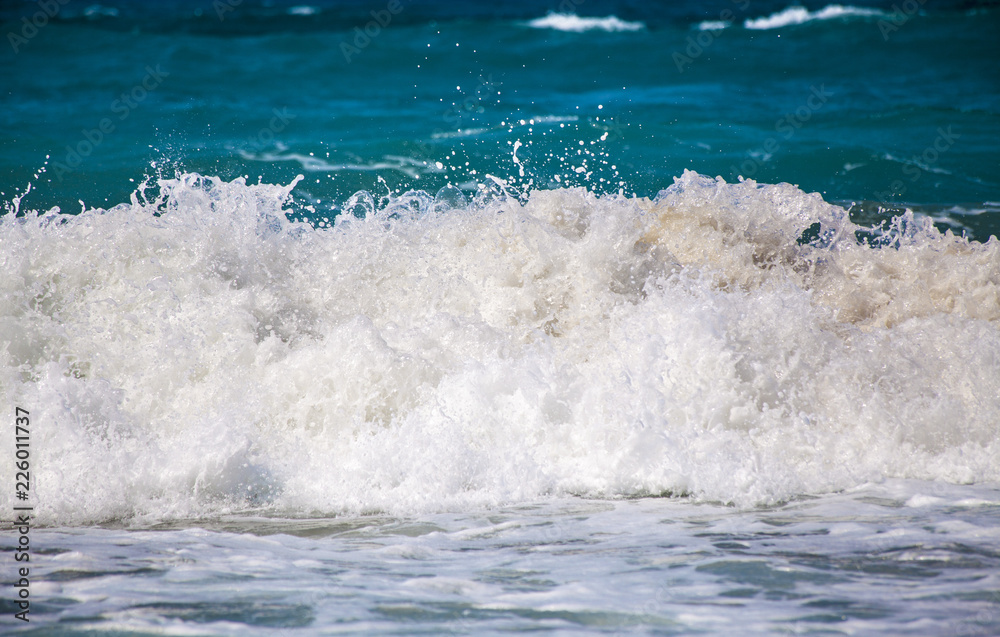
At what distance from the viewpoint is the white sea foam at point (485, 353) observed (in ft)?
12.0

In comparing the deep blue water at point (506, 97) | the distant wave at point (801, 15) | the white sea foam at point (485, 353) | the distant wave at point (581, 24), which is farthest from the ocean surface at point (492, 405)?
the distant wave at point (801, 15)

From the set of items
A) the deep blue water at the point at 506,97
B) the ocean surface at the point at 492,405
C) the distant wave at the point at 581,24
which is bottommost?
the ocean surface at the point at 492,405

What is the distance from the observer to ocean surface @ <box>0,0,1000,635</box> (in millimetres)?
2586

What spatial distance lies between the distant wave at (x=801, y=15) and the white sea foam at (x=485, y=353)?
29.1 ft

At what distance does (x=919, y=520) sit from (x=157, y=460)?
11.5ft

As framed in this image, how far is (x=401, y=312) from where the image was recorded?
533 cm

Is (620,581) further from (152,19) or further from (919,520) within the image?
(152,19)

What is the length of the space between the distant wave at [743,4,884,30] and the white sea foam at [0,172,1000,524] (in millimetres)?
8885

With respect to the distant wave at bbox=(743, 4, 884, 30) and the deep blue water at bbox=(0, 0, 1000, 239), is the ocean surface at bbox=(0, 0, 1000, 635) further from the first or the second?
the distant wave at bbox=(743, 4, 884, 30)

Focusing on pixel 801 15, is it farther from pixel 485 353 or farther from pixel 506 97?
pixel 485 353

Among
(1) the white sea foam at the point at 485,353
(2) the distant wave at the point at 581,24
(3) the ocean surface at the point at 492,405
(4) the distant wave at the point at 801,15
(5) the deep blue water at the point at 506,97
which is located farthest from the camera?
(4) the distant wave at the point at 801,15

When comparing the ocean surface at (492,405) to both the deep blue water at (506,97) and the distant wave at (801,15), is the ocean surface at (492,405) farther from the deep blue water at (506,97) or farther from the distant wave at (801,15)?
the distant wave at (801,15)

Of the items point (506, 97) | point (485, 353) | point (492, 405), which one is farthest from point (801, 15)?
point (492, 405)

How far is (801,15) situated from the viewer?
1385 cm
